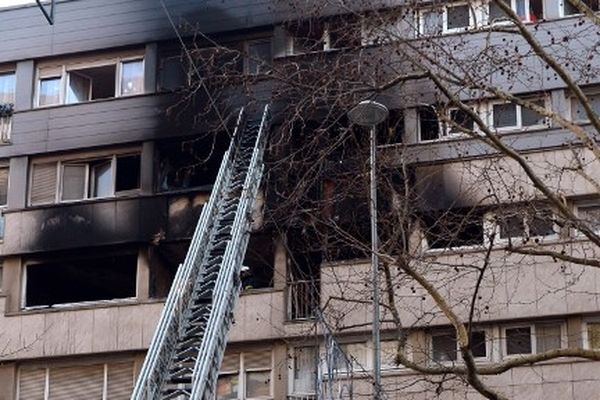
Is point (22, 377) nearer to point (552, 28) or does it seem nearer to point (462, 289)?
point (462, 289)

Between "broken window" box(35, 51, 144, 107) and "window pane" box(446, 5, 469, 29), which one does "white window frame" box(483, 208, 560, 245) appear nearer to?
"window pane" box(446, 5, 469, 29)

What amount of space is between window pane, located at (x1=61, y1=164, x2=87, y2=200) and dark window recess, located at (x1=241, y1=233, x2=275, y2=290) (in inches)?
173

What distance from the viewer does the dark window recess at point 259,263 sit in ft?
104

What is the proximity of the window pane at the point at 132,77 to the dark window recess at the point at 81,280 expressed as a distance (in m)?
4.04

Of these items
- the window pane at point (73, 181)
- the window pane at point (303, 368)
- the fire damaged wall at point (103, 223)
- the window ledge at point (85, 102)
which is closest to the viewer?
the window pane at point (303, 368)

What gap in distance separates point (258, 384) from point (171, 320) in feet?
31.3

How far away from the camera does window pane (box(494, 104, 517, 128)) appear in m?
30.2

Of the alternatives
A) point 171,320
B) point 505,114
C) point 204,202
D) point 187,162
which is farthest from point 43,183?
point 171,320

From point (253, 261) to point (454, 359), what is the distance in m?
6.02

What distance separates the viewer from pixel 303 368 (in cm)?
3012

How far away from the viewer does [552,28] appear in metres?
30.2

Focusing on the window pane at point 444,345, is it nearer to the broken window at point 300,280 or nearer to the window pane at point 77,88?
the broken window at point 300,280

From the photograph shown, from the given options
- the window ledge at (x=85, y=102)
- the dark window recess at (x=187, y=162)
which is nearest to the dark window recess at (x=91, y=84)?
the window ledge at (x=85, y=102)

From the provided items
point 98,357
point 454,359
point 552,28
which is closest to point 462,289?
point 454,359
